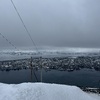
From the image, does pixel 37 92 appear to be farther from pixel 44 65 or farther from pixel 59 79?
pixel 44 65

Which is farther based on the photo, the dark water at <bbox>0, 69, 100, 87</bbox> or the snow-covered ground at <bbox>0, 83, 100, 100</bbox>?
the dark water at <bbox>0, 69, 100, 87</bbox>

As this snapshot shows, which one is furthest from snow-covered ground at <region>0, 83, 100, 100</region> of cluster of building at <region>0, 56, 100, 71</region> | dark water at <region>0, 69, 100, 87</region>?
cluster of building at <region>0, 56, 100, 71</region>

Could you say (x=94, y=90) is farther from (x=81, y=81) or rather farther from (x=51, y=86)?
(x=81, y=81)

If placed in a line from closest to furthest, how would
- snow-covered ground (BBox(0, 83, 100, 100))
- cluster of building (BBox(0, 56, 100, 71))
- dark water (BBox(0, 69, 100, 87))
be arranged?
snow-covered ground (BBox(0, 83, 100, 100)) → dark water (BBox(0, 69, 100, 87)) → cluster of building (BBox(0, 56, 100, 71))

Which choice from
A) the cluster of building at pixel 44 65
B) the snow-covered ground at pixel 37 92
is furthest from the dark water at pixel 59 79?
the snow-covered ground at pixel 37 92

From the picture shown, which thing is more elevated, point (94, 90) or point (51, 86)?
point (51, 86)

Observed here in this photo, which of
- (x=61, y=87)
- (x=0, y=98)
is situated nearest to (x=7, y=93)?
(x=0, y=98)

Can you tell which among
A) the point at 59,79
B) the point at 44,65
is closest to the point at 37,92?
the point at 59,79

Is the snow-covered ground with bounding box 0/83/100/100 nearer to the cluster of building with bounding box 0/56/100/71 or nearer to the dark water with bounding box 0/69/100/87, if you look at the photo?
the dark water with bounding box 0/69/100/87

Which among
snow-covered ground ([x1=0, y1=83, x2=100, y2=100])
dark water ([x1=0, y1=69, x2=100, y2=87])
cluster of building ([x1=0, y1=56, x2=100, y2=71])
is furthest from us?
cluster of building ([x1=0, y1=56, x2=100, y2=71])
